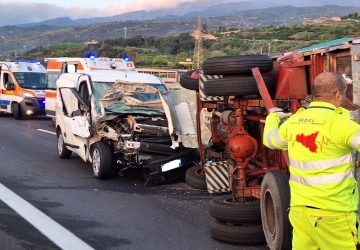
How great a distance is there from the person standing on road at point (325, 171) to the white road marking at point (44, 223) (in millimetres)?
2910

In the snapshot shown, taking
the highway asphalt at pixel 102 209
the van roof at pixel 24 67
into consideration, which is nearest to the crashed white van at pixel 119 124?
the highway asphalt at pixel 102 209

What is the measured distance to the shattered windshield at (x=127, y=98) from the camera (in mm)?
10031

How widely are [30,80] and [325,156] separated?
21857mm

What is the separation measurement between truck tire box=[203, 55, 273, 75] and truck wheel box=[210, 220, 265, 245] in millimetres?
1632

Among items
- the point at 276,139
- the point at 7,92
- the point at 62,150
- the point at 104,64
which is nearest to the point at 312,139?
the point at 276,139

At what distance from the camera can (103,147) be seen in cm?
985

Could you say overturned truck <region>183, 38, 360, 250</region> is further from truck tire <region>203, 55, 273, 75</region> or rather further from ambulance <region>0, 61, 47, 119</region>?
ambulance <region>0, 61, 47, 119</region>

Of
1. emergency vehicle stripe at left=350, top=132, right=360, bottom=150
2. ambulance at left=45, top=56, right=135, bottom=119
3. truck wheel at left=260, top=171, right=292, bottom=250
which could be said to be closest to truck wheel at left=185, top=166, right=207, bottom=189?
truck wheel at left=260, top=171, right=292, bottom=250

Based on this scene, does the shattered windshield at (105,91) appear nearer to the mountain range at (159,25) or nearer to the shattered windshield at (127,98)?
the shattered windshield at (127,98)

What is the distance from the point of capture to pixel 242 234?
592 cm

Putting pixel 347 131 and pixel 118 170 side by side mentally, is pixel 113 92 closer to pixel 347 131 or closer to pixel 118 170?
A: pixel 118 170

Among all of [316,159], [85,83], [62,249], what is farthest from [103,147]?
[316,159]

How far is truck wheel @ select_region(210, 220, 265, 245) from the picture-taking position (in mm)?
5914

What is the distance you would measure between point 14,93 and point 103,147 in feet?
49.3
